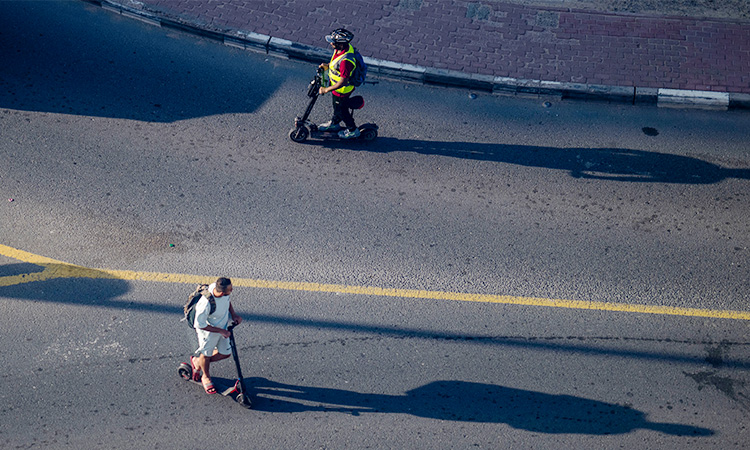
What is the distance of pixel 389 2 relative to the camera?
38.4 feet

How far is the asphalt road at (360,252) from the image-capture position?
639cm

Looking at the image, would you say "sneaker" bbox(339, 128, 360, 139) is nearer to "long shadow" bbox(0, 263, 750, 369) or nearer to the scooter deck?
→ "long shadow" bbox(0, 263, 750, 369)

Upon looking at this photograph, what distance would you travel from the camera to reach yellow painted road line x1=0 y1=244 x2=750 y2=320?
24.0 ft

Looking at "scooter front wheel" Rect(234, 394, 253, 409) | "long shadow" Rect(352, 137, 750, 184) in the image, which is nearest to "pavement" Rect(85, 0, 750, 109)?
"long shadow" Rect(352, 137, 750, 184)

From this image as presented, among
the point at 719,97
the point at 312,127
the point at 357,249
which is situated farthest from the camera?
the point at 719,97

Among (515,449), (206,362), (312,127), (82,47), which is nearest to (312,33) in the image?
Result: (312,127)

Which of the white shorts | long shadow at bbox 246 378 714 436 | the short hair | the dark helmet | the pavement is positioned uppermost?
the pavement

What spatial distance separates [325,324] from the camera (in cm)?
709

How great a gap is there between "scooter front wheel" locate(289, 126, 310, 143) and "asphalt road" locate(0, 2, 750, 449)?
11 centimetres

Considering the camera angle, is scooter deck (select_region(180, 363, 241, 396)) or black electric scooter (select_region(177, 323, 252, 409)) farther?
scooter deck (select_region(180, 363, 241, 396))

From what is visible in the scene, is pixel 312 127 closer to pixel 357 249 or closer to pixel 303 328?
pixel 357 249

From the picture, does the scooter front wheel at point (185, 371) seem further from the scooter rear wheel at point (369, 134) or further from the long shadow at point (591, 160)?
the scooter rear wheel at point (369, 134)

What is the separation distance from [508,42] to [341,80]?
150 inches

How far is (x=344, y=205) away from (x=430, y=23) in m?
4.50
